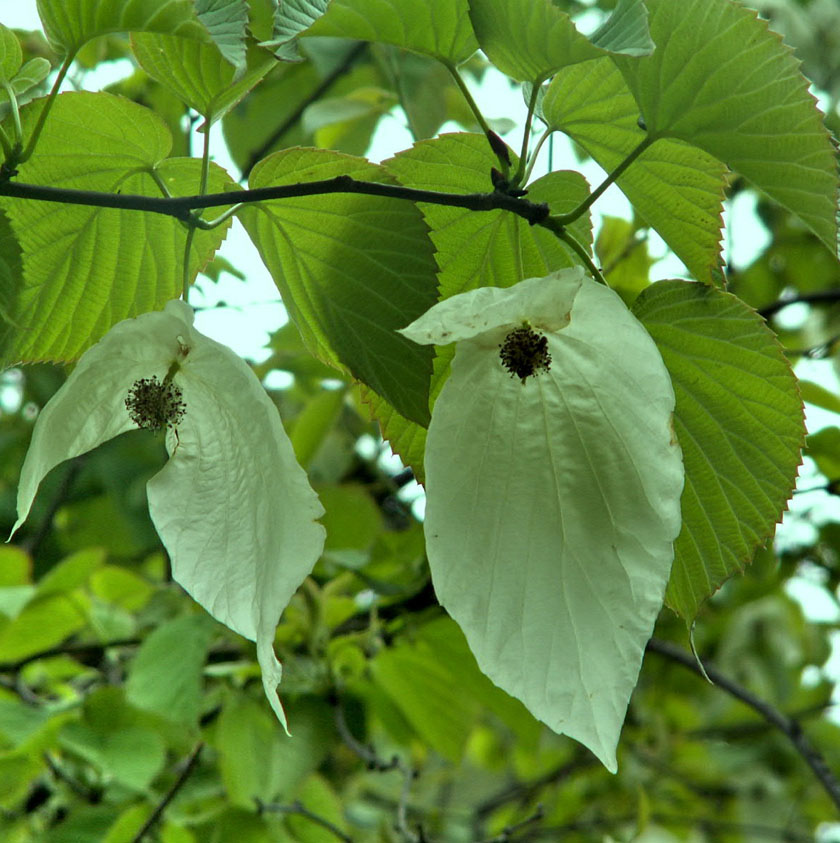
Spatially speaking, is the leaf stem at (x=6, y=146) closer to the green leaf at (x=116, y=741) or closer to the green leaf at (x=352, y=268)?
the green leaf at (x=352, y=268)

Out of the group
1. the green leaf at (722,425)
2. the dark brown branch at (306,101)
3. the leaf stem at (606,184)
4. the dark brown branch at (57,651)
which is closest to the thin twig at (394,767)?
the dark brown branch at (57,651)

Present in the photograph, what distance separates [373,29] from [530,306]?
0.14 meters

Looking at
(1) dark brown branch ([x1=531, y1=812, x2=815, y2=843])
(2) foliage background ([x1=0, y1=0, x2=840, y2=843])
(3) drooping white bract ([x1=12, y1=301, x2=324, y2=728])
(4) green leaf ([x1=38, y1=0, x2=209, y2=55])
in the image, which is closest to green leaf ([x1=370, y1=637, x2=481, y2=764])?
(2) foliage background ([x1=0, y1=0, x2=840, y2=843])

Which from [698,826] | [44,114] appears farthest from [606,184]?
[698,826]

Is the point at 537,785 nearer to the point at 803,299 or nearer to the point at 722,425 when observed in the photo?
the point at 803,299

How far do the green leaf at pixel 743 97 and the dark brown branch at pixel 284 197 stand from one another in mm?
A: 68

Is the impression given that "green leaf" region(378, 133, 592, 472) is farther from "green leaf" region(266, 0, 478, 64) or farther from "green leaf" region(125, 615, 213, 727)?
"green leaf" region(125, 615, 213, 727)

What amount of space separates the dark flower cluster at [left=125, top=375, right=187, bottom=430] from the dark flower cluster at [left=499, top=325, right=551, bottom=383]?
5.6 inches

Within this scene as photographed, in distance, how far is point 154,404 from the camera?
434 millimetres

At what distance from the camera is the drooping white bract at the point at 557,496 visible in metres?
0.38

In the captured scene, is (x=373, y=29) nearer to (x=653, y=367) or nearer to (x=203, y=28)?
(x=203, y=28)

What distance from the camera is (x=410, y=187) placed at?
465mm

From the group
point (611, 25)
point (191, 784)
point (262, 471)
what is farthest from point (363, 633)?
point (611, 25)

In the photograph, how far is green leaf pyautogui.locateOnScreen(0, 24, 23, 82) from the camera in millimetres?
445
